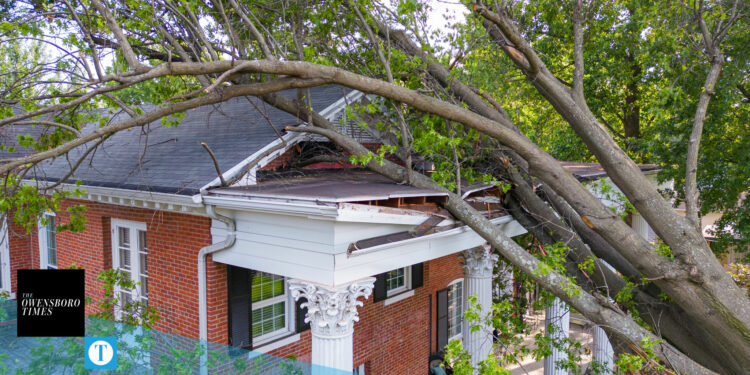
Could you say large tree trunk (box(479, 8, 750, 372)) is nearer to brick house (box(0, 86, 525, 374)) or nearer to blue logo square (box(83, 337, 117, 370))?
brick house (box(0, 86, 525, 374))

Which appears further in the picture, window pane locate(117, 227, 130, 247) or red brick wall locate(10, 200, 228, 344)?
window pane locate(117, 227, 130, 247)

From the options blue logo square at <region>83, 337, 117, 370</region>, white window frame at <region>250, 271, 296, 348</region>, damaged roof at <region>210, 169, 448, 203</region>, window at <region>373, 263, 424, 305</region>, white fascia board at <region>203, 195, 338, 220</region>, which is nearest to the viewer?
white fascia board at <region>203, 195, 338, 220</region>

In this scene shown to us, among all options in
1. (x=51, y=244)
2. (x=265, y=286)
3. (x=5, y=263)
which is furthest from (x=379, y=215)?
(x=5, y=263)

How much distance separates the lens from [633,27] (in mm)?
13500

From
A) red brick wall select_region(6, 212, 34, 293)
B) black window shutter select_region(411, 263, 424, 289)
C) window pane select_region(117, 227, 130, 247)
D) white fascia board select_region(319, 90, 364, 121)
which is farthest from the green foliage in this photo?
black window shutter select_region(411, 263, 424, 289)

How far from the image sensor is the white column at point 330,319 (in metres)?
5.38

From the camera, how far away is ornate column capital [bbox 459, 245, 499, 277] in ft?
26.8

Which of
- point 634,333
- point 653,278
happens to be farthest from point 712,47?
point 634,333

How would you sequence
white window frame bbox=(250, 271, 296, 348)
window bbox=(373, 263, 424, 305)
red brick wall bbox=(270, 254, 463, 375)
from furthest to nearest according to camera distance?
1. window bbox=(373, 263, 424, 305)
2. red brick wall bbox=(270, 254, 463, 375)
3. white window frame bbox=(250, 271, 296, 348)

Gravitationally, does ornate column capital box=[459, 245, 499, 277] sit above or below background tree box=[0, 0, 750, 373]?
below

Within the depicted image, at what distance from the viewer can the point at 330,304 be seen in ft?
17.6

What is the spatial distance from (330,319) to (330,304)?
21cm

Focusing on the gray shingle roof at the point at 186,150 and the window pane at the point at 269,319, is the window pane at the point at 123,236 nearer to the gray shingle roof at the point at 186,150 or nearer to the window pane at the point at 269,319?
the gray shingle roof at the point at 186,150

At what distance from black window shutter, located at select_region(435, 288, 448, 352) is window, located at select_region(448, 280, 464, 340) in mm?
769
